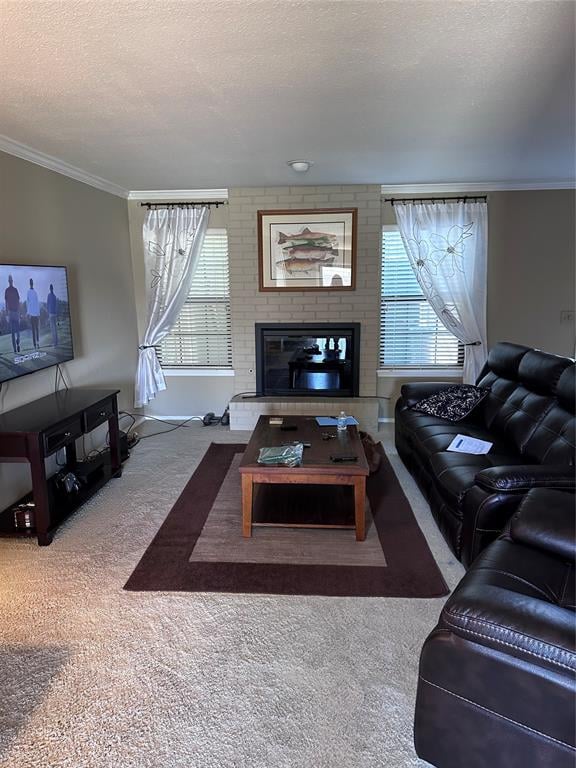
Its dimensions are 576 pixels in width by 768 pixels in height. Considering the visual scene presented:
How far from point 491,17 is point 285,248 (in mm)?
3240

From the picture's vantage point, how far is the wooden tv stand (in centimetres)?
268

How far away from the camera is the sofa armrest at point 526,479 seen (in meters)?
2.22

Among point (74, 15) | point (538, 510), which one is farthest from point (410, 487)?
point (74, 15)

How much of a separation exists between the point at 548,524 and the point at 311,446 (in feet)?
5.20

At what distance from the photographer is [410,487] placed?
3545 mm

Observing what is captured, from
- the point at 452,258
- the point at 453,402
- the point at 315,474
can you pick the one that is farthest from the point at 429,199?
the point at 315,474

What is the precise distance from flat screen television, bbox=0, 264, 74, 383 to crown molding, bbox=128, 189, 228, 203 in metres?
1.67

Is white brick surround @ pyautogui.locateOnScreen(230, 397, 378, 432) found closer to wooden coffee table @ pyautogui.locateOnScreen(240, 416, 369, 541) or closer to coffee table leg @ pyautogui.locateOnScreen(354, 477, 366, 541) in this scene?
wooden coffee table @ pyautogui.locateOnScreen(240, 416, 369, 541)

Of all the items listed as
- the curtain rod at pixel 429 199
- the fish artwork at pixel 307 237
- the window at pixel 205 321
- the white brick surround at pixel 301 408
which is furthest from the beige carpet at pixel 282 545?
the curtain rod at pixel 429 199

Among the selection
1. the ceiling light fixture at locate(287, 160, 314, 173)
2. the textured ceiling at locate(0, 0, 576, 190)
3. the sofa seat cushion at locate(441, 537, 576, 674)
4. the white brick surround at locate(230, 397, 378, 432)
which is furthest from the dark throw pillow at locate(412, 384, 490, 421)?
the ceiling light fixture at locate(287, 160, 314, 173)

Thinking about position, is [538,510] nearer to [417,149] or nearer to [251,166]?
[417,149]

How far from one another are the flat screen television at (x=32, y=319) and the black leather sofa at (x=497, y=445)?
105 inches

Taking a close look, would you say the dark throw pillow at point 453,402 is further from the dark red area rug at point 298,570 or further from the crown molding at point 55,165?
the crown molding at point 55,165

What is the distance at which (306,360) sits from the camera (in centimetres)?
503
